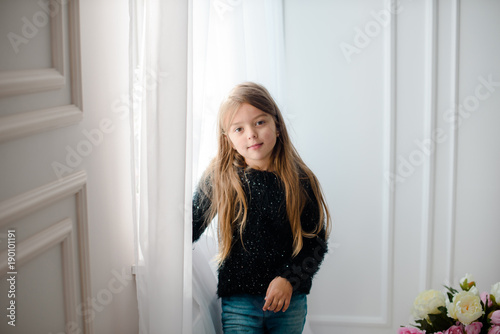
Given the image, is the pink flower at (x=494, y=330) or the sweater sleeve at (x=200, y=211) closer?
the pink flower at (x=494, y=330)

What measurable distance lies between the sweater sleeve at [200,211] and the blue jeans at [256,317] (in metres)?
0.21

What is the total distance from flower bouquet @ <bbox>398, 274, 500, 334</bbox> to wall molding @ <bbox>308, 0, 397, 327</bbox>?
0.74 m

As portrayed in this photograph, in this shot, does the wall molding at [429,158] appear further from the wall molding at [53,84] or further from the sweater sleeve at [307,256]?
Result: the wall molding at [53,84]

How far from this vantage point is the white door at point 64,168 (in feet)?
2.46

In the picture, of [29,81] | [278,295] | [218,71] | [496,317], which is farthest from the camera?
[218,71]

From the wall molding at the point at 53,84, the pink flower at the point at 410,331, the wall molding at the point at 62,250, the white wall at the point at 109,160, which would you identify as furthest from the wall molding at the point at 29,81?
the pink flower at the point at 410,331

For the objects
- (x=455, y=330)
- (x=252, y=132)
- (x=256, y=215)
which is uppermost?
(x=252, y=132)

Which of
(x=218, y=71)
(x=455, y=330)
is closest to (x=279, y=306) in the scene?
(x=455, y=330)

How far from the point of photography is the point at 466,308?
1033 millimetres

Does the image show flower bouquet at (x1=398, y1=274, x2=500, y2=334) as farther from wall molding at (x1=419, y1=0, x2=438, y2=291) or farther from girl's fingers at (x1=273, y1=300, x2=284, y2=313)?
wall molding at (x1=419, y1=0, x2=438, y2=291)

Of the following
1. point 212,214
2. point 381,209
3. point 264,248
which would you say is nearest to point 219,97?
point 212,214

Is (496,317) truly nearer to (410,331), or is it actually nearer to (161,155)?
(410,331)

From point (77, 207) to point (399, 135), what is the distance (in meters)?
1.29

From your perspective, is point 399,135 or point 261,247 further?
point 399,135
